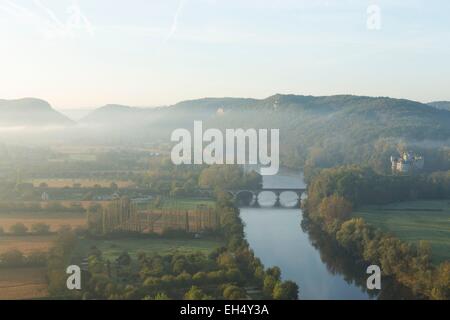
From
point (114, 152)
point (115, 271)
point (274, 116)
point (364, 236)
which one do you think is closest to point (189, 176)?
point (114, 152)

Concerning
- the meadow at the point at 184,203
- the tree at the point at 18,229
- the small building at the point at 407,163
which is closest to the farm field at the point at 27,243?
the tree at the point at 18,229

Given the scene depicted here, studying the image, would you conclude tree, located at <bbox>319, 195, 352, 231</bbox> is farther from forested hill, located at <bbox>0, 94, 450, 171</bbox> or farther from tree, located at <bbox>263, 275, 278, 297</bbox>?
forested hill, located at <bbox>0, 94, 450, 171</bbox>

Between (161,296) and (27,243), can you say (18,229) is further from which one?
(161,296)

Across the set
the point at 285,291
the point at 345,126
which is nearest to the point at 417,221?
the point at 285,291

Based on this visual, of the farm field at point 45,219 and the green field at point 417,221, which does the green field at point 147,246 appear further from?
the green field at point 417,221

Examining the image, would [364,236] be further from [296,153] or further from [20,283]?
[296,153]
